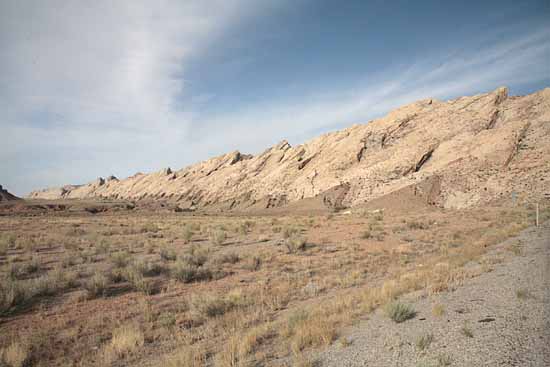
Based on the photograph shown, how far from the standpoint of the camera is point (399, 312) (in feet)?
16.9

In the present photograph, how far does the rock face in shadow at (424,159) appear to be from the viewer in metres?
29.1

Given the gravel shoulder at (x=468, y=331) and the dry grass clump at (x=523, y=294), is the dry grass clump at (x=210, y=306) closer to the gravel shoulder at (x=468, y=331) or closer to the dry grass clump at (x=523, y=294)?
the gravel shoulder at (x=468, y=331)

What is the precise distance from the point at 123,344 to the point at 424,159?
1623 inches

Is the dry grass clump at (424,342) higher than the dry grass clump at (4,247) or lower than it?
lower

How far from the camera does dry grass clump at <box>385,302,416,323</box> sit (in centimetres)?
511

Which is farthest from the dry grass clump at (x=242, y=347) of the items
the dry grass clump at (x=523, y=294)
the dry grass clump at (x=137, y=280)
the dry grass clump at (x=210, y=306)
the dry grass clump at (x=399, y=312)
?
the dry grass clump at (x=523, y=294)

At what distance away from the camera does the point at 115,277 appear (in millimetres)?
9570

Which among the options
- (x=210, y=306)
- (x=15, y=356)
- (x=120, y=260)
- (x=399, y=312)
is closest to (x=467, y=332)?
(x=399, y=312)

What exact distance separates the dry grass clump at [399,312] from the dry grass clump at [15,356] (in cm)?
660

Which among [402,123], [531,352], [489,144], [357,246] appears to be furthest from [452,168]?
[531,352]

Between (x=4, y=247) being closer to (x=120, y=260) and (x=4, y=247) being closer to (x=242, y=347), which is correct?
(x=120, y=260)

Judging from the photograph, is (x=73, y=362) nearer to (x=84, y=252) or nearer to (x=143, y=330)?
(x=143, y=330)

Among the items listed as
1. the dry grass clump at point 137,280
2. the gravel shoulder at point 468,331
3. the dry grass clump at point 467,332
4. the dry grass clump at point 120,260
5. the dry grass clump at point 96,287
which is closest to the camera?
the gravel shoulder at point 468,331

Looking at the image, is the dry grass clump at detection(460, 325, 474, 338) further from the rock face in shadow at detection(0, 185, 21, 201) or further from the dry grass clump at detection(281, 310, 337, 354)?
the rock face in shadow at detection(0, 185, 21, 201)
